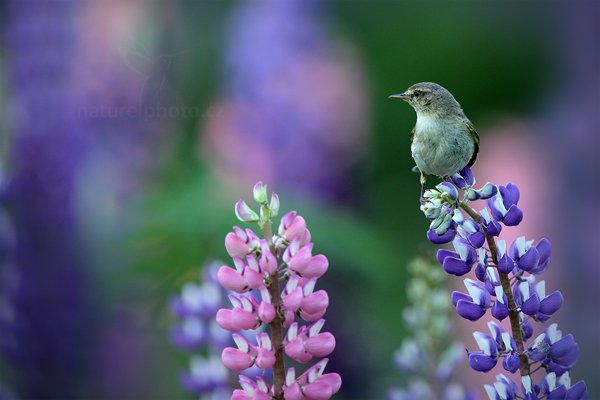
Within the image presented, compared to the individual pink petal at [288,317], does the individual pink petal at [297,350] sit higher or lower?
lower

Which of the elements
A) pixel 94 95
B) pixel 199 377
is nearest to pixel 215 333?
pixel 199 377

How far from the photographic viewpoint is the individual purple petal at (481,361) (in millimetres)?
619

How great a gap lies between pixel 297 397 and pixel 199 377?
12.1 inches

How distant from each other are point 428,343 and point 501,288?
0.94 ft

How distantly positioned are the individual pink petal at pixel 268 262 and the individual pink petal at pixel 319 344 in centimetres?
6

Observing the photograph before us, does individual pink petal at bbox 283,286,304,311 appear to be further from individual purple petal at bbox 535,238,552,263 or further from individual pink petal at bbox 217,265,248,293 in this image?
individual purple petal at bbox 535,238,552,263

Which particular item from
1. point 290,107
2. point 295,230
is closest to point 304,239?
point 295,230

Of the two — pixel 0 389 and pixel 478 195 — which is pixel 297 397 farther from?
pixel 0 389

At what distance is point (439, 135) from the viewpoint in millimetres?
640

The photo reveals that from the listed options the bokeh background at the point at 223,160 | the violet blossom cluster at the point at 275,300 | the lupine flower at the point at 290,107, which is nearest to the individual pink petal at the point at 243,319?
the violet blossom cluster at the point at 275,300

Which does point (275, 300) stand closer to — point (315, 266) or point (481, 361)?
point (315, 266)

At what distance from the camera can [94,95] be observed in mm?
1857

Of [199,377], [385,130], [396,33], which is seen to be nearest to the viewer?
[199,377]

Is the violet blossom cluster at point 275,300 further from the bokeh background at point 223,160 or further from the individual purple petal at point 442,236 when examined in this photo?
the bokeh background at point 223,160
